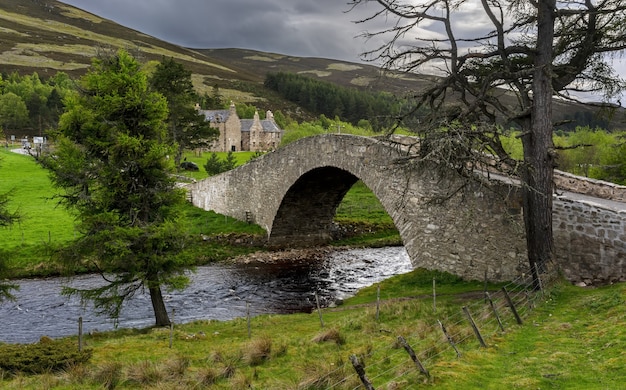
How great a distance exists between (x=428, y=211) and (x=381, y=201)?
316 cm

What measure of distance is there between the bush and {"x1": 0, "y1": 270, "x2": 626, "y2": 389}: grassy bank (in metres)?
0.39

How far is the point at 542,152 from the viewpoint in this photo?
1366cm

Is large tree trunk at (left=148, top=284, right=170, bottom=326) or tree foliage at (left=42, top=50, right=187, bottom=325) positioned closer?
tree foliage at (left=42, top=50, right=187, bottom=325)

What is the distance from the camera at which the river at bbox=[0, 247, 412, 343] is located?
20359 mm

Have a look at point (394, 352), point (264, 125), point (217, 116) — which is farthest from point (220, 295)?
point (264, 125)

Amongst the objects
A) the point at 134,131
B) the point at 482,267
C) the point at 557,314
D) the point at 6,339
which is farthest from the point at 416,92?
the point at 6,339

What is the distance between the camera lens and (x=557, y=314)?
11.6 metres

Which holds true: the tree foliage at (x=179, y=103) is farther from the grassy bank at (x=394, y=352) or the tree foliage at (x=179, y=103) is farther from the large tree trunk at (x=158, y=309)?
the grassy bank at (x=394, y=352)

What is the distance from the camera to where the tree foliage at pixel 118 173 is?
17172 millimetres

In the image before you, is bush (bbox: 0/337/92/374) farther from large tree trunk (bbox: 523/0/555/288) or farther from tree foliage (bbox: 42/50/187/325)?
large tree trunk (bbox: 523/0/555/288)

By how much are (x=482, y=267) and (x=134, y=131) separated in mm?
13074

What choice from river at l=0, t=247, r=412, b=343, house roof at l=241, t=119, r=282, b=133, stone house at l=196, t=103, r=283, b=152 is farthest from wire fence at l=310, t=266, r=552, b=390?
house roof at l=241, t=119, r=282, b=133

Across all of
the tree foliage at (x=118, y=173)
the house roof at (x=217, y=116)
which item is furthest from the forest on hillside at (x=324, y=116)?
the house roof at (x=217, y=116)

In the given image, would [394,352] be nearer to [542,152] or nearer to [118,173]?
[542,152]
